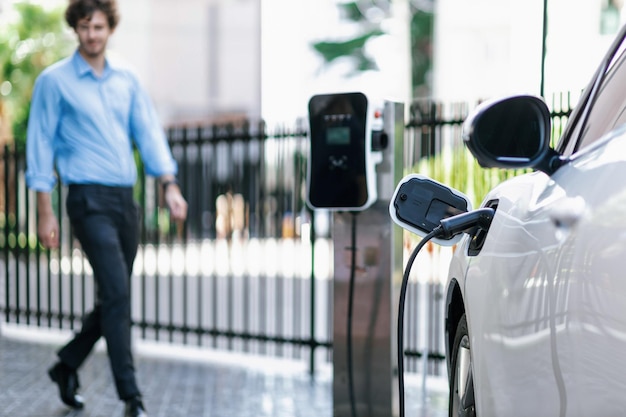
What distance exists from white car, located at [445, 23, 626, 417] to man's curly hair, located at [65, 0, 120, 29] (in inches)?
120

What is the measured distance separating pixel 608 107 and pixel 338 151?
2.39 m

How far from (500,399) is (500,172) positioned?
4.17 meters

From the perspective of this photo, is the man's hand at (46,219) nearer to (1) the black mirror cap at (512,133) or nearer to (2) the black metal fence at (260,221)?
(2) the black metal fence at (260,221)

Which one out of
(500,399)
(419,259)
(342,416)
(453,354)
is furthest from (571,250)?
Answer: (419,259)

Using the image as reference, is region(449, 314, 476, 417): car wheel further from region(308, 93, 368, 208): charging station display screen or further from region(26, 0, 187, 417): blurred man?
region(26, 0, 187, 417): blurred man

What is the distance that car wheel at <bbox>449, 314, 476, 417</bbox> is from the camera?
2.59 m

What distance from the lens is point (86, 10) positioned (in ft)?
16.1

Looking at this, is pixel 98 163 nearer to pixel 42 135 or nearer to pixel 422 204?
pixel 42 135

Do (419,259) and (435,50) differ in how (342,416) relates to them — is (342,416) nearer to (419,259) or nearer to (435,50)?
(419,259)

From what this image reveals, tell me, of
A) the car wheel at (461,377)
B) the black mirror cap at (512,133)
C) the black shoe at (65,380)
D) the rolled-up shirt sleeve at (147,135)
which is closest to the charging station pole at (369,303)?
the rolled-up shirt sleeve at (147,135)

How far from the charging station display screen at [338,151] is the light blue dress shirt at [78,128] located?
1.05 metres

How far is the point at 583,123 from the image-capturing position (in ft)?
7.22

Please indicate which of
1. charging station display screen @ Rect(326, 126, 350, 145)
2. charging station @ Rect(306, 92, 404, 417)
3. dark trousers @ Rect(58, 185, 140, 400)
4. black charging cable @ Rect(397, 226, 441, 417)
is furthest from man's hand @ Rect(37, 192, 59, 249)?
black charging cable @ Rect(397, 226, 441, 417)

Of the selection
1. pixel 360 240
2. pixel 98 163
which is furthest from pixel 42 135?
pixel 360 240
